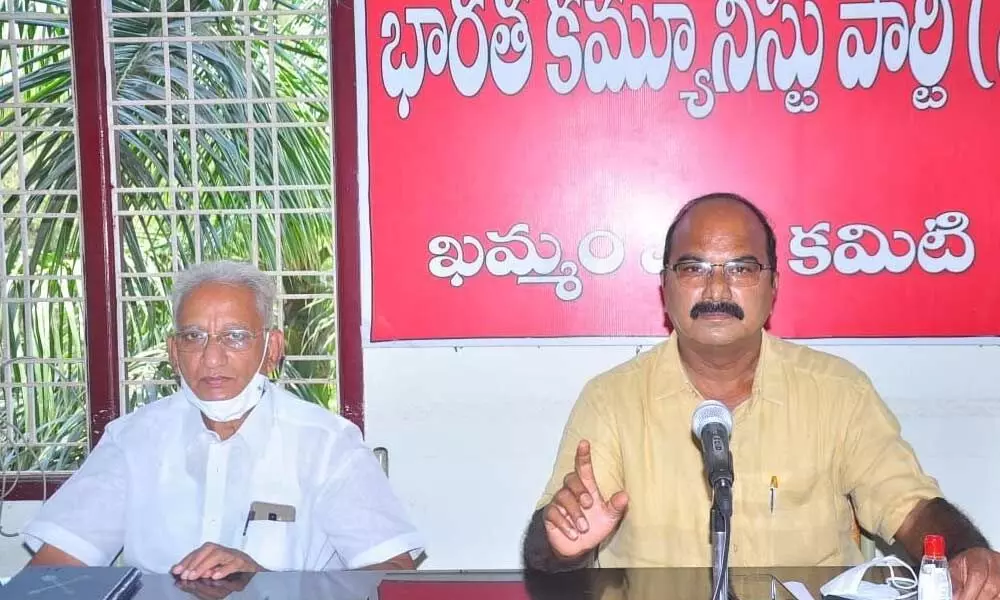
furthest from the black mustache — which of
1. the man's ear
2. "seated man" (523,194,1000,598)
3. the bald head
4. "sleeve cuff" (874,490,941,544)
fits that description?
the man's ear

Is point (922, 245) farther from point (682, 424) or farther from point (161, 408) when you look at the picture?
point (161, 408)

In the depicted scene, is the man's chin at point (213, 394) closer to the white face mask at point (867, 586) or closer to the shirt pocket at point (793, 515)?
the shirt pocket at point (793, 515)

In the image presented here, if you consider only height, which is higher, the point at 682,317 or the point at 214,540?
the point at 682,317

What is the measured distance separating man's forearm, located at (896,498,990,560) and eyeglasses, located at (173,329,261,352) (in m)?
1.64

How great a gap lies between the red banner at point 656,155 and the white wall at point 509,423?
96 millimetres

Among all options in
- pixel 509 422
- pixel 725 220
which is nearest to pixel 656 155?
pixel 725 220

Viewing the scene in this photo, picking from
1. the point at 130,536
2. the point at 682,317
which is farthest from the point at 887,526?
the point at 130,536

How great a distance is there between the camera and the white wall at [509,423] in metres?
3.32

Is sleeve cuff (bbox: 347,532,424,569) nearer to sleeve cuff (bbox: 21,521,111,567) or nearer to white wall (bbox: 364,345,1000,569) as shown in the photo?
sleeve cuff (bbox: 21,521,111,567)

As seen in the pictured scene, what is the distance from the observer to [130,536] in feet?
8.45

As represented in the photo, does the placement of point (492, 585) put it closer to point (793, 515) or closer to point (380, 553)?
point (380, 553)

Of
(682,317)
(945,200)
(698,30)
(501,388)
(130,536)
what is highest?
(698,30)

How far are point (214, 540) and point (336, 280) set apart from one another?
1151mm

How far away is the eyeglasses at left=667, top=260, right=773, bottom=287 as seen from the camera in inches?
96.5
